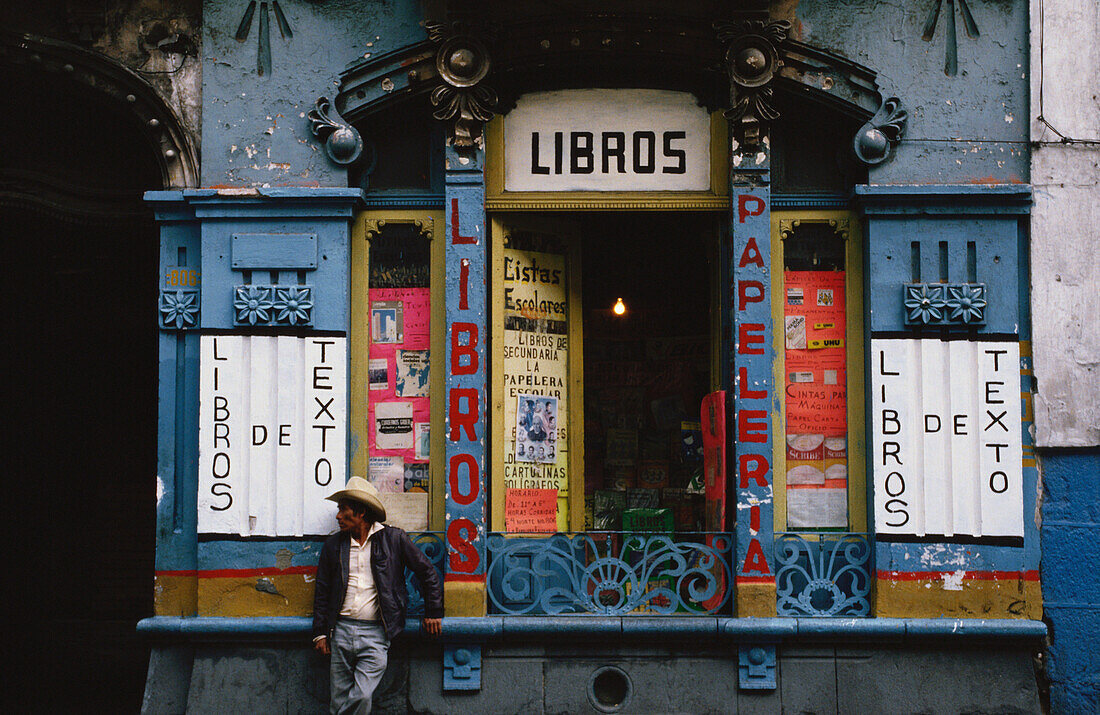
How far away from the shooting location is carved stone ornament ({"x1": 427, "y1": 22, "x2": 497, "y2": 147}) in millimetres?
6996

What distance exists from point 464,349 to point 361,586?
6.01ft

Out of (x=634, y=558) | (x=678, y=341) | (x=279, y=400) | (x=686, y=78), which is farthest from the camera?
(x=678, y=341)

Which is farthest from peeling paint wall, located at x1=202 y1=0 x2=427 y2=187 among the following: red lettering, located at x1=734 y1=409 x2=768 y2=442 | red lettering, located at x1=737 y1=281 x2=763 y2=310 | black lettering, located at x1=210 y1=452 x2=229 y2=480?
red lettering, located at x1=734 y1=409 x2=768 y2=442

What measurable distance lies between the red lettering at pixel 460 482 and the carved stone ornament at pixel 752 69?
3.10m

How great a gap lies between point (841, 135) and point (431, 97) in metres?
3.18

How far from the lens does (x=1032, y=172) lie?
6.96 metres

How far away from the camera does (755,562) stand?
22.2ft

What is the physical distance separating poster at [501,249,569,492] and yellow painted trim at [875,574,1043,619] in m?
2.57

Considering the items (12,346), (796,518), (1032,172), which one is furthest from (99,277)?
(1032,172)

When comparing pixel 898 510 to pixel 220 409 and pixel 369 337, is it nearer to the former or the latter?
pixel 369 337

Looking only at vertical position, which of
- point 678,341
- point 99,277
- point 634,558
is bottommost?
point 634,558

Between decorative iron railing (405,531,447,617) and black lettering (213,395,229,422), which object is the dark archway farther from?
decorative iron railing (405,531,447,617)

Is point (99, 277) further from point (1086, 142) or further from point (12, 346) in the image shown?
point (1086, 142)

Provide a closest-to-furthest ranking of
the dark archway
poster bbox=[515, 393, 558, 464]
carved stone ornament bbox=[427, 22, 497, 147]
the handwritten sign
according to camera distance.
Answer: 1. carved stone ornament bbox=[427, 22, 497, 147]
2. the handwritten sign
3. poster bbox=[515, 393, 558, 464]
4. the dark archway
